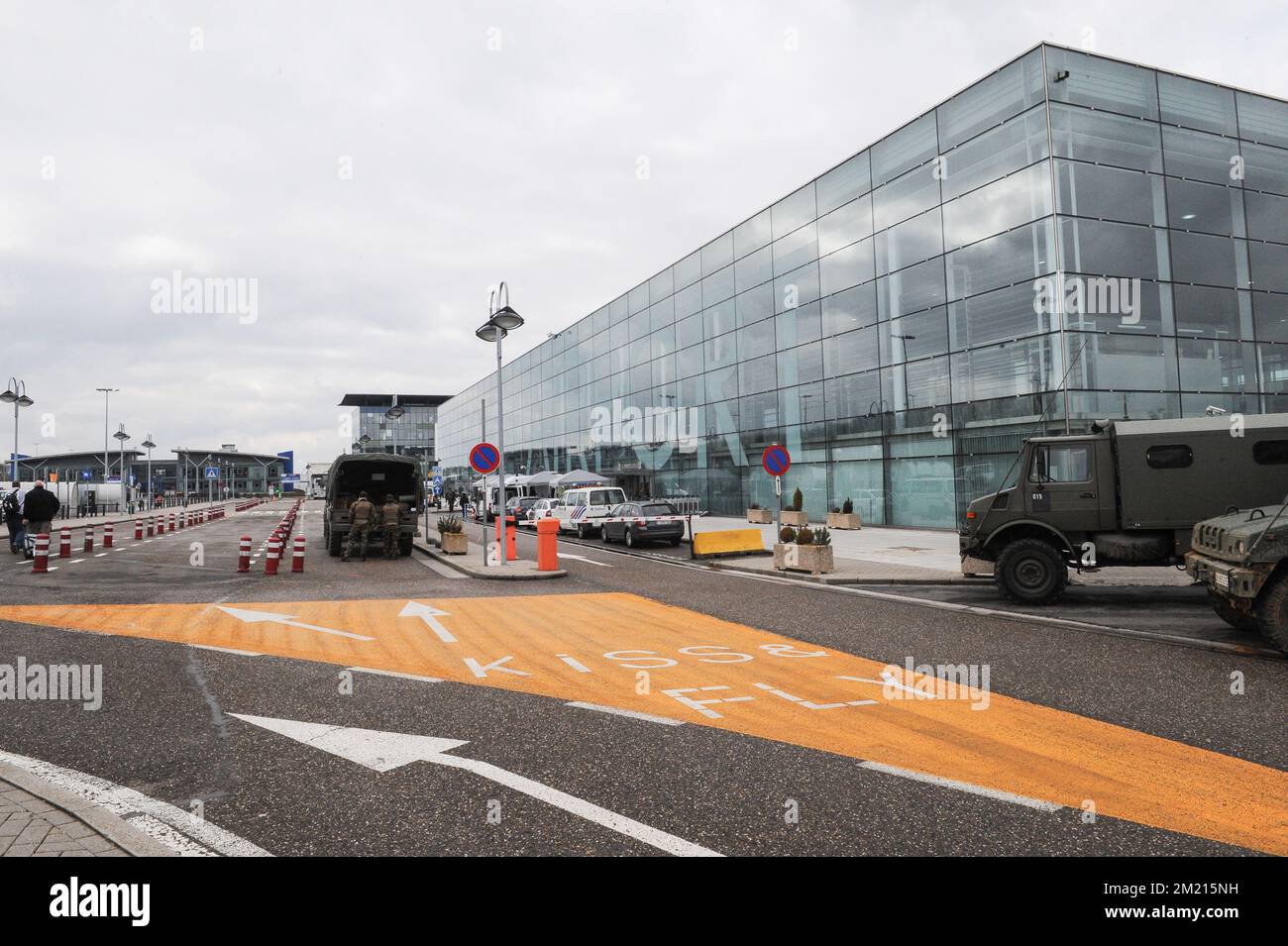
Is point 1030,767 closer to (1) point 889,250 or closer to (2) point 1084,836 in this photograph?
(2) point 1084,836

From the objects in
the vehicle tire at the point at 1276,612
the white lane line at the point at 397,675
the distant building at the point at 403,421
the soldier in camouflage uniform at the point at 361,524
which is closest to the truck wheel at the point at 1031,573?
the vehicle tire at the point at 1276,612

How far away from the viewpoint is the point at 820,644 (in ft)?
28.0

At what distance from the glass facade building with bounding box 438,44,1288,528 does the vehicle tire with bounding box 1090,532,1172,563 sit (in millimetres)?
10243

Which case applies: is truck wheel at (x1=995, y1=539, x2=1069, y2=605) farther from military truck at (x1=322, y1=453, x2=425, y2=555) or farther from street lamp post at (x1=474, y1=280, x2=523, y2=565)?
military truck at (x1=322, y1=453, x2=425, y2=555)

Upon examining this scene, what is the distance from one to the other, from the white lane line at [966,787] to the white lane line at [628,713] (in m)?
1.44

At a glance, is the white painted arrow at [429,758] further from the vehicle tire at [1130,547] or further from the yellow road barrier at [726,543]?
the yellow road barrier at [726,543]

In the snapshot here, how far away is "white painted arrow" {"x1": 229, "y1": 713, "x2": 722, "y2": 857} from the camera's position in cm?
359

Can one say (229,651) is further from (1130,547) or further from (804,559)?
(1130,547)

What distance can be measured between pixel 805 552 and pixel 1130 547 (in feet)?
19.5

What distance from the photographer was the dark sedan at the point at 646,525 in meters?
23.9

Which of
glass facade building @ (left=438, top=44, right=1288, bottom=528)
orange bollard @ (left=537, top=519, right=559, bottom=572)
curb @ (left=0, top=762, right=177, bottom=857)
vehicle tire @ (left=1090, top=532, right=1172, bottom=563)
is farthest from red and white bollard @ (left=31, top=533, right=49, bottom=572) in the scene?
glass facade building @ (left=438, top=44, right=1288, bottom=528)

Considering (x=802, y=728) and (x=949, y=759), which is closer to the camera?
(x=949, y=759)
